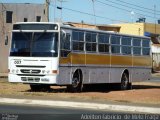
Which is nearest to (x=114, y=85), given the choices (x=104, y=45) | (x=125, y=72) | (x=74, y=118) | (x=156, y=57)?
(x=125, y=72)

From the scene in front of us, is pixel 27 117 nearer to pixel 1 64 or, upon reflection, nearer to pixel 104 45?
pixel 104 45

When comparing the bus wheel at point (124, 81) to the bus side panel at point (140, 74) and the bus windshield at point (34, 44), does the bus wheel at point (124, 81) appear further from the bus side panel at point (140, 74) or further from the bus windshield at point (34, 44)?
the bus windshield at point (34, 44)

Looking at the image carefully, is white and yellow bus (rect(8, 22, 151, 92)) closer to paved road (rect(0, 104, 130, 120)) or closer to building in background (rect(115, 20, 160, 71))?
paved road (rect(0, 104, 130, 120))

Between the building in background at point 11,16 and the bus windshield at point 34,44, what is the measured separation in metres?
33.7

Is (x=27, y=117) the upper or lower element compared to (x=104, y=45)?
lower

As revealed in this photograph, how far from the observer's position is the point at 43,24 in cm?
2436

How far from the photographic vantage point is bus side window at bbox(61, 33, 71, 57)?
24141 mm

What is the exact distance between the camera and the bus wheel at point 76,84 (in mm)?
25250

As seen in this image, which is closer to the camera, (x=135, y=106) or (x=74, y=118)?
(x=74, y=118)

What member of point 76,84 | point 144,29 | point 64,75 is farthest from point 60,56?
point 144,29

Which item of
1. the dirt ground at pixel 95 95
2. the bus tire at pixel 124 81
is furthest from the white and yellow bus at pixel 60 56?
the bus tire at pixel 124 81

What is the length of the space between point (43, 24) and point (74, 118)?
399 inches

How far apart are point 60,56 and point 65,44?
70 cm

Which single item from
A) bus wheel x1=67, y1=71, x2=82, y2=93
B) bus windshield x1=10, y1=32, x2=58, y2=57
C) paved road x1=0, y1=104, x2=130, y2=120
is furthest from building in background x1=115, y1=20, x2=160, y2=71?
paved road x1=0, y1=104, x2=130, y2=120
